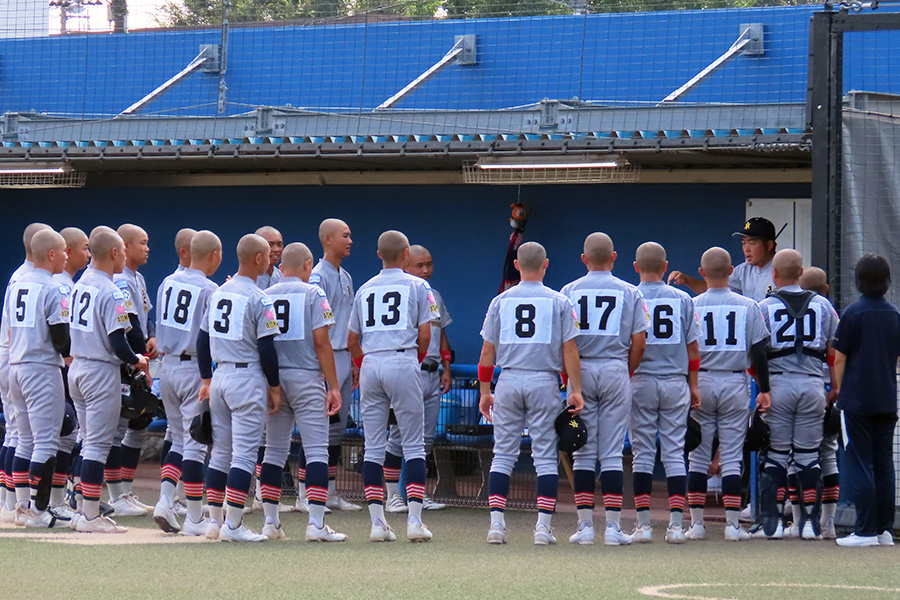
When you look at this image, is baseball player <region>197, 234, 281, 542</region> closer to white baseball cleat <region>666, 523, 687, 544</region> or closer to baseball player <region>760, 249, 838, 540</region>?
white baseball cleat <region>666, 523, 687, 544</region>

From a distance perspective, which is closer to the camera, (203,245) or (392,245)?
(392,245)

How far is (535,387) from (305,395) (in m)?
1.53

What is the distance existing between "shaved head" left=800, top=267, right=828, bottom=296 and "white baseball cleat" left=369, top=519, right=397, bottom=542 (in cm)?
354

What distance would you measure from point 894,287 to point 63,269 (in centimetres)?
613

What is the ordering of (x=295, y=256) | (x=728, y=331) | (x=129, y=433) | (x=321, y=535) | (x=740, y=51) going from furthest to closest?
(x=740, y=51)
(x=129, y=433)
(x=728, y=331)
(x=295, y=256)
(x=321, y=535)

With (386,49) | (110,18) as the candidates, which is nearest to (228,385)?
(386,49)

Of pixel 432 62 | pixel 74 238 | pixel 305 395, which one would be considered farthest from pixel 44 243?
pixel 432 62

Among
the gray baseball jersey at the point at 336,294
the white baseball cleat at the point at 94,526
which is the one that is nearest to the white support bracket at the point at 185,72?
the gray baseball jersey at the point at 336,294

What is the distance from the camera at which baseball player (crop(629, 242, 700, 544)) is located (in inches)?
346

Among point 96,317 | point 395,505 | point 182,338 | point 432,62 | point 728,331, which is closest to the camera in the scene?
point 96,317

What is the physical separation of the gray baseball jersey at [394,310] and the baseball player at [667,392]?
1.52 m

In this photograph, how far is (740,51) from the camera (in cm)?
1398

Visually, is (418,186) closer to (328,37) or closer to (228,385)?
(328,37)

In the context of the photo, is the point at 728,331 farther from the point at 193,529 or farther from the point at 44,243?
the point at 44,243
